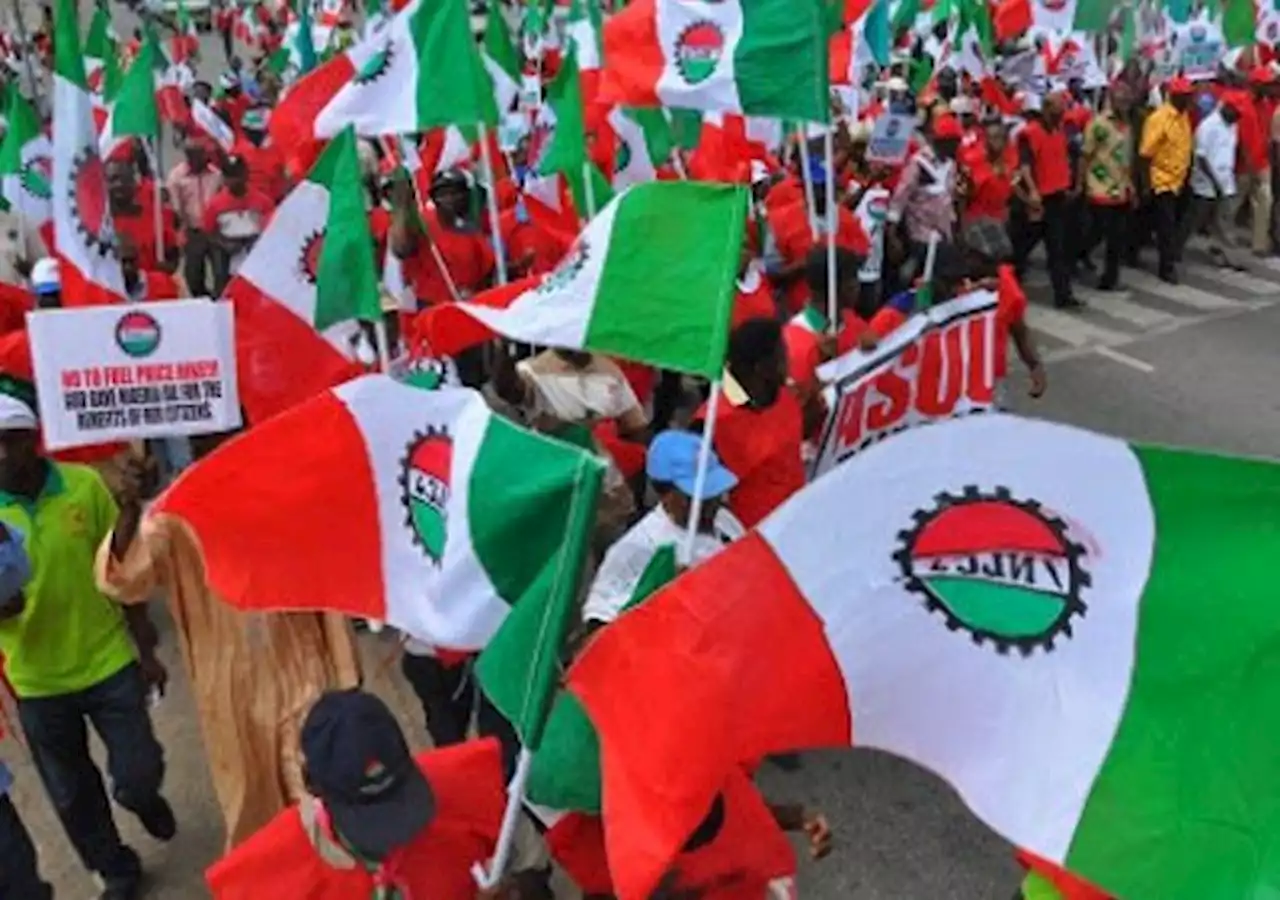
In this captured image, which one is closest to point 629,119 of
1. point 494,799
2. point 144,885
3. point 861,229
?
point 861,229

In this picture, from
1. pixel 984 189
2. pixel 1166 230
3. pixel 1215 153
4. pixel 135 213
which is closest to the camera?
pixel 135 213

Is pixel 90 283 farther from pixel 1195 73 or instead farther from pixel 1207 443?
pixel 1195 73

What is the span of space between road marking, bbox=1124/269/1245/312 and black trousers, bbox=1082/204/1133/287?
0.20 m

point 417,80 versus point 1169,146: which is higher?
point 417,80

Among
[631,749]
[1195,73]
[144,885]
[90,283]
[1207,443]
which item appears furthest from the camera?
[1195,73]

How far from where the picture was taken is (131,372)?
452 centimetres

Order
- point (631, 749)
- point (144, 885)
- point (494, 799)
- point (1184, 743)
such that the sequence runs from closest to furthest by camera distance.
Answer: point (1184, 743) < point (631, 749) < point (494, 799) < point (144, 885)

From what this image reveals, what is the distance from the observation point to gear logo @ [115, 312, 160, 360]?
14.8 ft

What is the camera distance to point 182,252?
9.58 meters

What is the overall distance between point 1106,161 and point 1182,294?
4.21 feet

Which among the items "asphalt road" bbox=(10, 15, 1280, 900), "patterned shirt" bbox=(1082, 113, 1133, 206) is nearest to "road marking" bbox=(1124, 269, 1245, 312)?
"patterned shirt" bbox=(1082, 113, 1133, 206)

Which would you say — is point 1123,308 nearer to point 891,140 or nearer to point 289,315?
point 891,140

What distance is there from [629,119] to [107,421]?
469cm

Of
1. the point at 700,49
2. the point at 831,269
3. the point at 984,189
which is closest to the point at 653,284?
the point at 831,269
